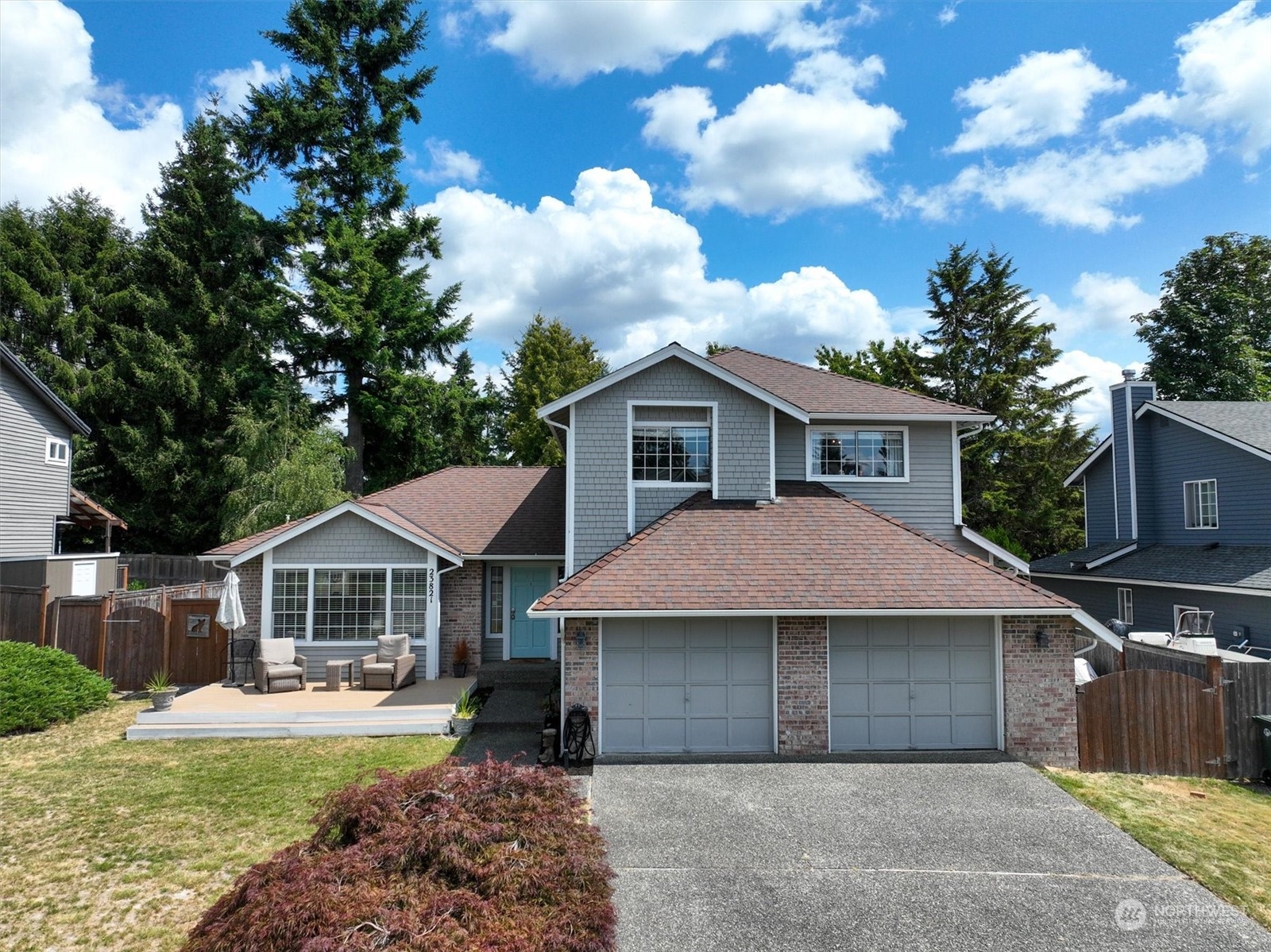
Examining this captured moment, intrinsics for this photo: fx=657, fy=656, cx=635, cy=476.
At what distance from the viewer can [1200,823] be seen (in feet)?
26.3

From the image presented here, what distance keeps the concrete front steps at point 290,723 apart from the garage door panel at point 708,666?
175 inches

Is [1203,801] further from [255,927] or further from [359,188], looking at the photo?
[359,188]

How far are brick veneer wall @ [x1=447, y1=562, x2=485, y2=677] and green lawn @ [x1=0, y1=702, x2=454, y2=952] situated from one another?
350cm

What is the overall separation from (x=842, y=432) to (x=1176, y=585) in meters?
9.97

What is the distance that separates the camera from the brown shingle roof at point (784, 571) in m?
9.89

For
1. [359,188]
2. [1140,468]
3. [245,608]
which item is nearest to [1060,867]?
[245,608]

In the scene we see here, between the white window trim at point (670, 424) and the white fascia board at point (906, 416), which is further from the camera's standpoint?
the white fascia board at point (906, 416)

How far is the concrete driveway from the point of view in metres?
5.63

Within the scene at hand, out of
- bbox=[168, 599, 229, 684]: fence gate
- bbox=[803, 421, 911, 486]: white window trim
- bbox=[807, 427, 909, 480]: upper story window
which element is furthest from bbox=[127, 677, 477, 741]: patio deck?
bbox=[807, 427, 909, 480]: upper story window

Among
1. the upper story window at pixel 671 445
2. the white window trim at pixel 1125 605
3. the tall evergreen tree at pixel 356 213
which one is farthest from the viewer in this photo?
the tall evergreen tree at pixel 356 213

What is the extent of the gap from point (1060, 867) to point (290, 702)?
12.0 metres

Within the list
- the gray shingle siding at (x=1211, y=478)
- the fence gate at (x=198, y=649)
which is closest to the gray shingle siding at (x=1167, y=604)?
the gray shingle siding at (x=1211, y=478)

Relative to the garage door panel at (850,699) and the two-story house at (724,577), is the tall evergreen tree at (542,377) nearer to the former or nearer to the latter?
the two-story house at (724,577)

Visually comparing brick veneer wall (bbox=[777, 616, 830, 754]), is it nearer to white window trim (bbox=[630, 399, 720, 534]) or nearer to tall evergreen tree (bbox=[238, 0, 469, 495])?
white window trim (bbox=[630, 399, 720, 534])
